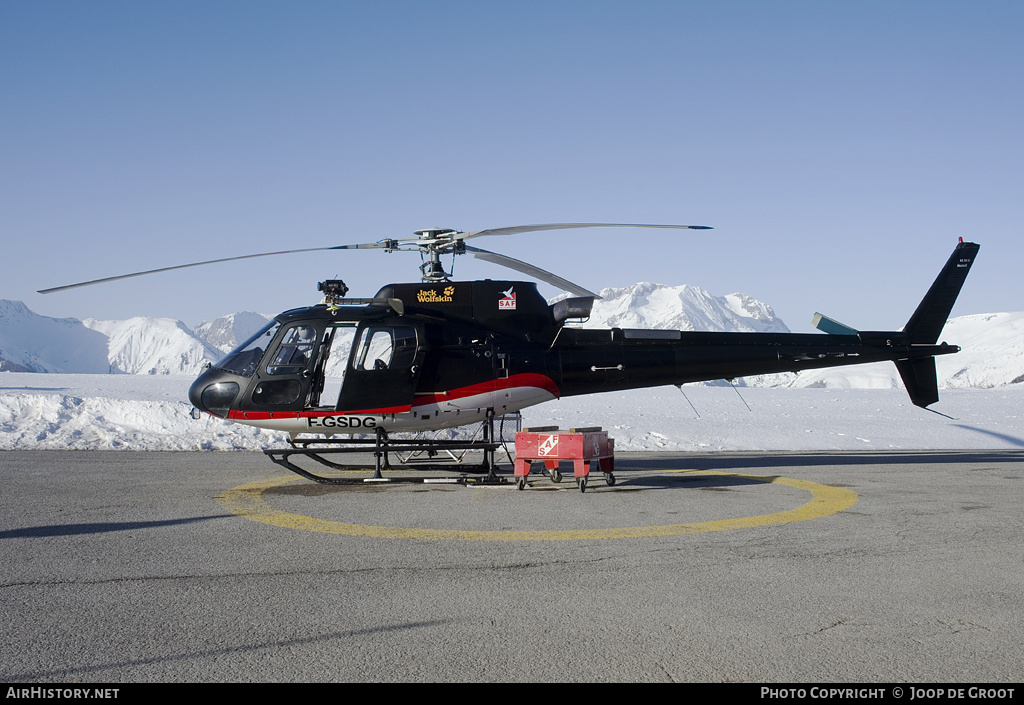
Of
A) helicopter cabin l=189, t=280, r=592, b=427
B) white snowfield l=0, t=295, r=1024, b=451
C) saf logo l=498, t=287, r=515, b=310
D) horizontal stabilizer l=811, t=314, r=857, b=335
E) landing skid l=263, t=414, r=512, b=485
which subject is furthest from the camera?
white snowfield l=0, t=295, r=1024, b=451

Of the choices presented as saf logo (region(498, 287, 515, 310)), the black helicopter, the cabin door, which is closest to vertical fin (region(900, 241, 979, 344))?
the black helicopter

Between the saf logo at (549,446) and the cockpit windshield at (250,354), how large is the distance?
4.89 metres

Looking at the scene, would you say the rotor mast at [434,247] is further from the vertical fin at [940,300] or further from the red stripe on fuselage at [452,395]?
the vertical fin at [940,300]

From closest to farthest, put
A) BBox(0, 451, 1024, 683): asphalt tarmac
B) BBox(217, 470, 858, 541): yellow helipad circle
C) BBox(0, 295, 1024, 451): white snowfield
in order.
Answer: BBox(0, 451, 1024, 683): asphalt tarmac → BBox(217, 470, 858, 541): yellow helipad circle → BBox(0, 295, 1024, 451): white snowfield

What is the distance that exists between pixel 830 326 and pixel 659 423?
972 centimetres

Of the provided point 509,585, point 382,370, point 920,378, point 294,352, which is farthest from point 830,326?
point 509,585

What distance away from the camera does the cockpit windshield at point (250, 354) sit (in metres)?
12.5

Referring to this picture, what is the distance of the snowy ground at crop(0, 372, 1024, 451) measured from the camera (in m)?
19.0

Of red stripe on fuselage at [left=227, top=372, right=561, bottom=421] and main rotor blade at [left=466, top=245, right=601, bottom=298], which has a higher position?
main rotor blade at [left=466, top=245, right=601, bottom=298]

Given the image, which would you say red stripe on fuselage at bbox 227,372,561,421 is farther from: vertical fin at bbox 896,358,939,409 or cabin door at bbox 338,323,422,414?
vertical fin at bbox 896,358,939,409

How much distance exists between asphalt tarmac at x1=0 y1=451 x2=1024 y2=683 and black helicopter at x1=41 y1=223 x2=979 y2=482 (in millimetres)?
1855

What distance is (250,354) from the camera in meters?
12.6

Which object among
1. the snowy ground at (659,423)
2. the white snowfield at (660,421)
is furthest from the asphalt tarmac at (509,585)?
the snowy ground at (659,423)
